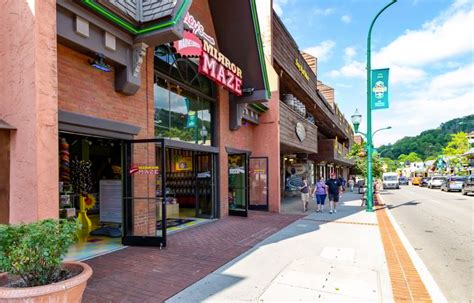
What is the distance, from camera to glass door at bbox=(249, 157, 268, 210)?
48.8ft

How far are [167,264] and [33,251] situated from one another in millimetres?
3277

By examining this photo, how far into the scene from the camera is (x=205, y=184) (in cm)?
1162

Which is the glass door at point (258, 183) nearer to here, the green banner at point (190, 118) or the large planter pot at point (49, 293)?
the green banner at point (190, 118)

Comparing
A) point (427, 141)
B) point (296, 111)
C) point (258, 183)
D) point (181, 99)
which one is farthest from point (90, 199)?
point (427, 141)

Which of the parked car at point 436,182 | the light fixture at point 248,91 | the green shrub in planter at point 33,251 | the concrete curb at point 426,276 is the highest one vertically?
the light fixture at point 248,91

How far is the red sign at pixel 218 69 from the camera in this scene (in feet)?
28.8

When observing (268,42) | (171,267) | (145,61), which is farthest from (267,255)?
(268,42)

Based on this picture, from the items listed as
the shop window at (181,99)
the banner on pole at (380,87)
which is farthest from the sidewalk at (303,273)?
the banner on pole at (380,87)

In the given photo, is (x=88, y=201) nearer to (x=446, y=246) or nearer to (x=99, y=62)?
(x=99, y=62)

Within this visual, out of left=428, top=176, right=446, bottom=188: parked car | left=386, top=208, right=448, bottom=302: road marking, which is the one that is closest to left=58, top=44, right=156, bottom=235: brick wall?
left=386, top=208, right=448, bottom=302: road marking

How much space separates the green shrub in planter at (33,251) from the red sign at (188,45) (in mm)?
5716

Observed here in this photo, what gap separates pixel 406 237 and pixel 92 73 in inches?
359

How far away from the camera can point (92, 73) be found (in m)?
6.41

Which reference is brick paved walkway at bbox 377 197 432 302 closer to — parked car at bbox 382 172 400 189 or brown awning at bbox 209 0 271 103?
brown awning at bbox 209 0 271 103
